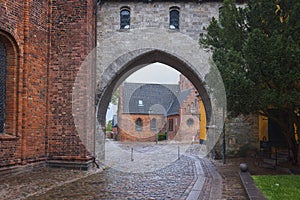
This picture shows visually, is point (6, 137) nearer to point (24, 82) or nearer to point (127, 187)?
point (24, 82)

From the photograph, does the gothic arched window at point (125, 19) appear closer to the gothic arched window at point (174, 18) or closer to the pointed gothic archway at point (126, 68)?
the pointed gothic archway at point (126, 68)

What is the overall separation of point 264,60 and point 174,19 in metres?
6.87

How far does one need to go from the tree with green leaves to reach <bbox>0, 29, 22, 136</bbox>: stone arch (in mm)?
5865

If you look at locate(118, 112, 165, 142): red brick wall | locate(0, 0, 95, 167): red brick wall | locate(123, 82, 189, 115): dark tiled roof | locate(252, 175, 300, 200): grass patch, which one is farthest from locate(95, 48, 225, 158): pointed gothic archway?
locate(123, 82, 189, 115): dark tiled roof

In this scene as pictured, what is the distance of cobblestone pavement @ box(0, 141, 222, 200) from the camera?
22.2ft

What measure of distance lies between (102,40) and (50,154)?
5837 mm

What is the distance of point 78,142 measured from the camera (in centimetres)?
1038

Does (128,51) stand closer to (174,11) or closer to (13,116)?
(174,11)

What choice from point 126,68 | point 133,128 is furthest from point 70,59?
point 133,128

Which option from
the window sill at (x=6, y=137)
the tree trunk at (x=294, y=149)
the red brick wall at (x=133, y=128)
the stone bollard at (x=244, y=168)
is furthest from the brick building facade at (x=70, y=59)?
the red brick wall at (x=133, y=128)

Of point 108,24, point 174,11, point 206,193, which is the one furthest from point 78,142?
point 174,11

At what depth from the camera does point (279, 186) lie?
7.09 m

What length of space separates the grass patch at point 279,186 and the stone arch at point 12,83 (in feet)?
22.1

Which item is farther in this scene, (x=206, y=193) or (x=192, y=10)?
(x=192, y=10)
